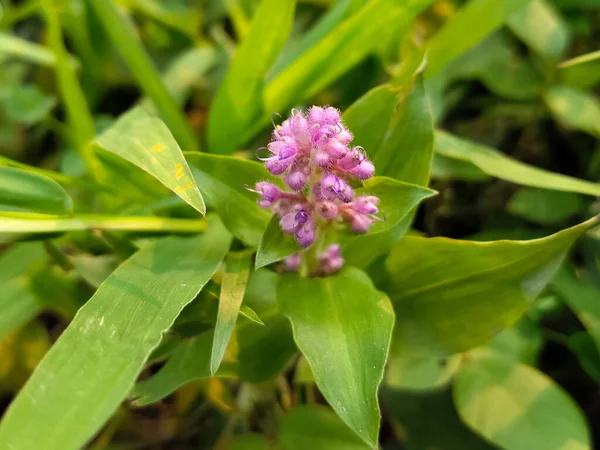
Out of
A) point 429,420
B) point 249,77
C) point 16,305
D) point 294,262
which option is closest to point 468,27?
point 249,77

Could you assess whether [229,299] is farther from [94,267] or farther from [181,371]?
[94,267]

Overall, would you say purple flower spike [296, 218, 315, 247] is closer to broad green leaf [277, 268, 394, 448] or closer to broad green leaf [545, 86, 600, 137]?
broad green leaf [277, 268, 394, 448]

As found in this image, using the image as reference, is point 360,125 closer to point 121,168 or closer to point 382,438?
point 121,168

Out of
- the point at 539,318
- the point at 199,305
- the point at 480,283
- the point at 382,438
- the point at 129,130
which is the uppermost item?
the point at 129,130

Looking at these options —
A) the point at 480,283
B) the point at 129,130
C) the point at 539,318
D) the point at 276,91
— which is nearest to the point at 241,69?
the point at 276,91

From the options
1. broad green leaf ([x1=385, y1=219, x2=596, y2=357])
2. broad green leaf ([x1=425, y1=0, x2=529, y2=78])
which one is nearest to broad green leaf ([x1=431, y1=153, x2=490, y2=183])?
broad green leaf ([x1=425, y1=0, x2=529, y2=78])

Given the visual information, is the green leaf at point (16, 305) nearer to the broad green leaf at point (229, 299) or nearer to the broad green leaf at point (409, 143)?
the broad green leaf at point (229, 299)
